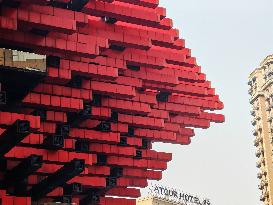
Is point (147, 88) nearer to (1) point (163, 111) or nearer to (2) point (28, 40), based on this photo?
(1) point (163, 111)

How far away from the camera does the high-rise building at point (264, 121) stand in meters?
106

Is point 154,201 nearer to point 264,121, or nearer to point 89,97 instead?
point 264,121

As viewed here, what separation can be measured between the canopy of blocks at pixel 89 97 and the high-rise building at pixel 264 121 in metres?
56.9

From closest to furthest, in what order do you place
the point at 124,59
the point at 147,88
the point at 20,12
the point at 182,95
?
the point at 20,12 < the point at 124,59 < the point at 147,88 < the point at 182,95

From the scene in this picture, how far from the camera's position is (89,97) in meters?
42.8

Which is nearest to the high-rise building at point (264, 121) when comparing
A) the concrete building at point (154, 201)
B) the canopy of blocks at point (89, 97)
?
the concrete building at point (154, 201)

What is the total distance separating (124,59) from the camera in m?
45.1

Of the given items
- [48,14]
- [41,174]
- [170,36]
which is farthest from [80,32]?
[41,174]

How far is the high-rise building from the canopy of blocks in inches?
2241

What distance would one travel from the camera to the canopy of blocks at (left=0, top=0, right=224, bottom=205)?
3766 centimetres

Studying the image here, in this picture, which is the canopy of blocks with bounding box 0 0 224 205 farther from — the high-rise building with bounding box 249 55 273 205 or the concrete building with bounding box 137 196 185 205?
the high-rise building with bounding box 249 55 273 205

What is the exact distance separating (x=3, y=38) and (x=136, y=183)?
21.2 meters

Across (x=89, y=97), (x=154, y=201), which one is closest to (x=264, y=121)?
(x=154, y=201)

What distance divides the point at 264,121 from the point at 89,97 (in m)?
75.1
